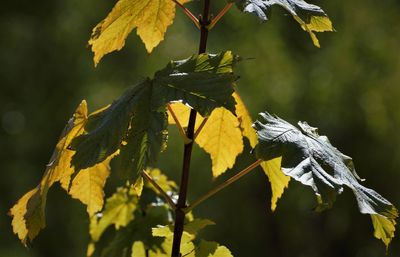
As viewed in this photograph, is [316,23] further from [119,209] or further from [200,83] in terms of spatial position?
[119,209]

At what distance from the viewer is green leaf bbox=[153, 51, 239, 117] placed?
0.99m

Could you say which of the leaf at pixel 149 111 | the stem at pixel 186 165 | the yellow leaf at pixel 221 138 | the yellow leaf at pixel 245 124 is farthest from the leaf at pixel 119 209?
the leaf at pixel 149 111

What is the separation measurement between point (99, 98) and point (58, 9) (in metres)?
1.81

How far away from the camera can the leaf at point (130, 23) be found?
1.25m

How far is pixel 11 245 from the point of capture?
7.97m

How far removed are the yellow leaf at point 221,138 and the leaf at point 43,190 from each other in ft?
0.93

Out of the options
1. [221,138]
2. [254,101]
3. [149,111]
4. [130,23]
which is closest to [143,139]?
[149,111]

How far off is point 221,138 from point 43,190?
387 mm

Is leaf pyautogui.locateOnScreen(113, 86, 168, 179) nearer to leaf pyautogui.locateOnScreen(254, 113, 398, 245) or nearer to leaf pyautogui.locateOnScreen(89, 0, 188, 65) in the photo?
leaf pyautogui.locateOnScreen(254, 113, 398, 245)

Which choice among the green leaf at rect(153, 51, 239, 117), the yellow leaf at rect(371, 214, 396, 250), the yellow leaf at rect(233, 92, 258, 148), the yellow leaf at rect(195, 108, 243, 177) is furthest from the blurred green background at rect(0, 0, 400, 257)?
the green leaf at rect(153, 51, 239, 117)

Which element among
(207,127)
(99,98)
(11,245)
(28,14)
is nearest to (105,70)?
(99,98)

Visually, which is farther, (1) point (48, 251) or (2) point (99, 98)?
(1) point (48, 251)

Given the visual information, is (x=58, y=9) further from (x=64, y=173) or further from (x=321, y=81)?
(x=64, y=173)

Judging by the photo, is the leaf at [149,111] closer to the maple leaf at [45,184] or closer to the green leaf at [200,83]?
the green leaf at [200,83]
